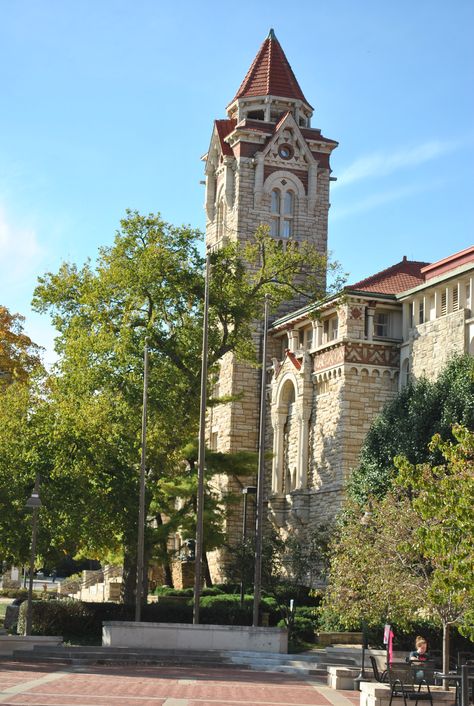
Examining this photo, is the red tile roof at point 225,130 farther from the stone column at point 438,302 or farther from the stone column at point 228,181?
the stone column at point 438,302

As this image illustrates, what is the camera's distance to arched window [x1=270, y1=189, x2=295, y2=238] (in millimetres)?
66287

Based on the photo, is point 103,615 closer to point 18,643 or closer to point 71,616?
point 71,616

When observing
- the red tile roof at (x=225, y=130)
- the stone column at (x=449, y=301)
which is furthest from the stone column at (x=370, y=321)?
the red tile roof at (x=225, y=130)

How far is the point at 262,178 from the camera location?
6606 cm

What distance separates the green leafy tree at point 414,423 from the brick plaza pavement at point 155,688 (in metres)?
14.1

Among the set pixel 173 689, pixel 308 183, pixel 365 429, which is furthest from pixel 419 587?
pixel 308 183

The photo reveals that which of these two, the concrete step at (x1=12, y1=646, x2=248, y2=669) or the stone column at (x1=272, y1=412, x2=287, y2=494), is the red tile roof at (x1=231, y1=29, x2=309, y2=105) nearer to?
the stone column at (x1=272, y1=412, x2=287, y2=494)

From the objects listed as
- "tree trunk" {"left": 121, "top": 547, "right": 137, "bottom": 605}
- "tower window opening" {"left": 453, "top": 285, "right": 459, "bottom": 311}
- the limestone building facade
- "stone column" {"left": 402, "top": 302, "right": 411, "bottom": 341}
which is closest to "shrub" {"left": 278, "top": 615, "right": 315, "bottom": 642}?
"tree trunk" {"left": 121, "top": 547, "right": 137, "bottom": 605}

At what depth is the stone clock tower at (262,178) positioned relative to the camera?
64438 mm

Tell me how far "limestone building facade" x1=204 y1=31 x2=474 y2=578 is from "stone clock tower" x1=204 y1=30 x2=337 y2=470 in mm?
54

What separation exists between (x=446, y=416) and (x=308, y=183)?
2414 cm

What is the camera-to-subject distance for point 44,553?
4409 cm

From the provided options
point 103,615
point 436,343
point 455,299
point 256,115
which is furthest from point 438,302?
point 256,115

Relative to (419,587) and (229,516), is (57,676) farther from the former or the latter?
(229,516)
